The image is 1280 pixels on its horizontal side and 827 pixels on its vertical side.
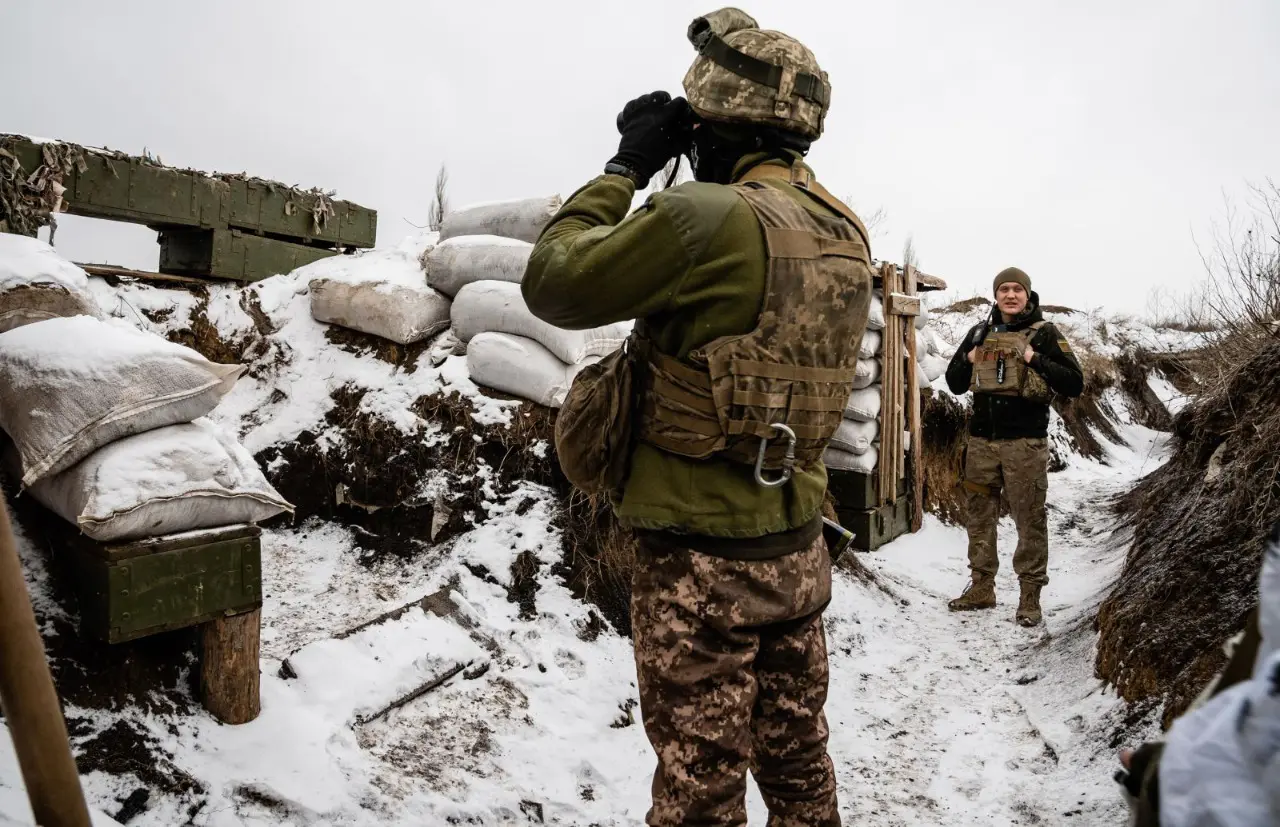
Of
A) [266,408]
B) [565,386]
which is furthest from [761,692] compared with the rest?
[266,408]

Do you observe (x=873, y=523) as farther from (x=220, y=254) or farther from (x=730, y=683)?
(x=220, y=254)

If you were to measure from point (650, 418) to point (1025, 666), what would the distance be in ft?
9.77

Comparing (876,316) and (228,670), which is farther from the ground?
(876,316)

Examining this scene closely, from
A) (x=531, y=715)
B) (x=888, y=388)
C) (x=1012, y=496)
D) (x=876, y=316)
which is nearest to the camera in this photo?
(x=531, y=715)

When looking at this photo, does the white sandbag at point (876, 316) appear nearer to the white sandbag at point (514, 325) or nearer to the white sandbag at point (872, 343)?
→ the white sandbag at point (872, 343)

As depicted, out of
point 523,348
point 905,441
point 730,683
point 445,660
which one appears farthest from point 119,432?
point 905,441

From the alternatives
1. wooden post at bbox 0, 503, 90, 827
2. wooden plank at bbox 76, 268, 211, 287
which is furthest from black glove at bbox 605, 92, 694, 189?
A: wooden plank at bbox 76, 268, 211, 287

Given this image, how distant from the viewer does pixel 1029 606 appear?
453 centimetres

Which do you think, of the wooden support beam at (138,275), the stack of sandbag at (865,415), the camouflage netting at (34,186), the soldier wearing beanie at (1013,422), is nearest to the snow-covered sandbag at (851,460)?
the stack of sandbag at (865,415)

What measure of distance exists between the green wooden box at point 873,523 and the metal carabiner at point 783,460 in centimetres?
379

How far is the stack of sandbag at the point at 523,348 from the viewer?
4195mm

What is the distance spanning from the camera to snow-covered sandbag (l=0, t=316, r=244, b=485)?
2346 millimetres

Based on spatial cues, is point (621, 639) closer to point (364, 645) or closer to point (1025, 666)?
point (364, 645)

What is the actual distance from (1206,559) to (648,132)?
2.64 metres
